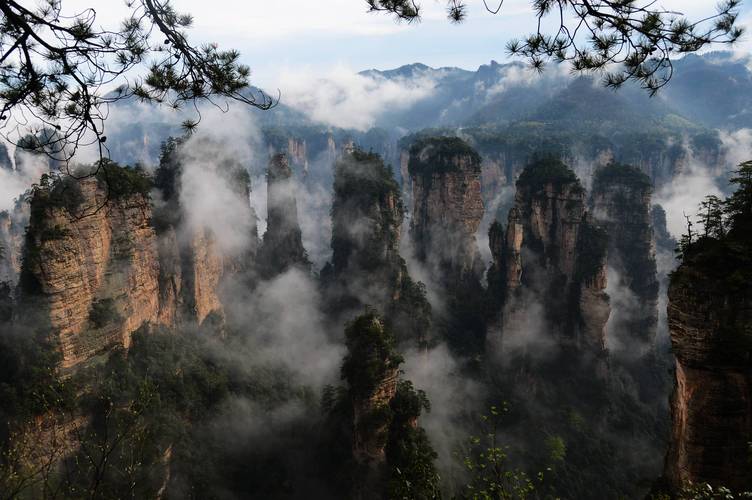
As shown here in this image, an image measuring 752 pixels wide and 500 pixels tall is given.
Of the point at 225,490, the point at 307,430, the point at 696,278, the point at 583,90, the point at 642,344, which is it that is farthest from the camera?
the point at 583,90

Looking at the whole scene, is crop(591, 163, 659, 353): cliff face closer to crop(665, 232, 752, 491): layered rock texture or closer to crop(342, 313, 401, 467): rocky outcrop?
crop(342, 313, 401, 467): rocky outcrop

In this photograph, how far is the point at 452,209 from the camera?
47.2 metres

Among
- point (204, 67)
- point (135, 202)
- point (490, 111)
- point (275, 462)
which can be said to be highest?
point (490, 111)

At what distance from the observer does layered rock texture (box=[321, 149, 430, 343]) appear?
37.4m

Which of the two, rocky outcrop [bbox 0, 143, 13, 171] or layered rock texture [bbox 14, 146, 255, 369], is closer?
layered rock texture [bbox 14, 146, 255, 369]

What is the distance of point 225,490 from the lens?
22.5 metres

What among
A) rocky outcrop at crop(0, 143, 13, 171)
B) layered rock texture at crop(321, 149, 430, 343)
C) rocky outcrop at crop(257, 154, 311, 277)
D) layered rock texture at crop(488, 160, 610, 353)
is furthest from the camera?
rocky outcrop at crop(0, 143, 13, 171)

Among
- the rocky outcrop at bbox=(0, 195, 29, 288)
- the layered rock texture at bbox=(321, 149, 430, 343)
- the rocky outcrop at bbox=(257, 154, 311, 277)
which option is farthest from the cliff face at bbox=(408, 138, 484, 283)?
the rocky outcrop at bbox=(0, 195, 29, 288)

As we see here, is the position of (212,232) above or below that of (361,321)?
above

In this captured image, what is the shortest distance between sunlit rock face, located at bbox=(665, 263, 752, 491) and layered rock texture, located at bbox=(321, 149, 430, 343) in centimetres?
2442

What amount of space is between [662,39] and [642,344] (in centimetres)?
4405

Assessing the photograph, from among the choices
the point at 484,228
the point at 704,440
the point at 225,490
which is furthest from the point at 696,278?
the point at 484,228

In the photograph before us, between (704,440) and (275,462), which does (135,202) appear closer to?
(275,462)

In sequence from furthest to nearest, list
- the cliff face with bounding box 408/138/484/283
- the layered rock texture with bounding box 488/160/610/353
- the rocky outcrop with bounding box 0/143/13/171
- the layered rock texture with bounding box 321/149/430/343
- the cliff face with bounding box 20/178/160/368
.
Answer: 1. the rocky outcrop with bounding box 0/143/13/171
2. the cliff face with bounding box 408/138/484/283
3. the layered rock texture with bounding box 488/160/610/353
4. the layered rock texture with bounding box 321/149/430/343
5. the cliff face with bounding box 20/178/160/368
